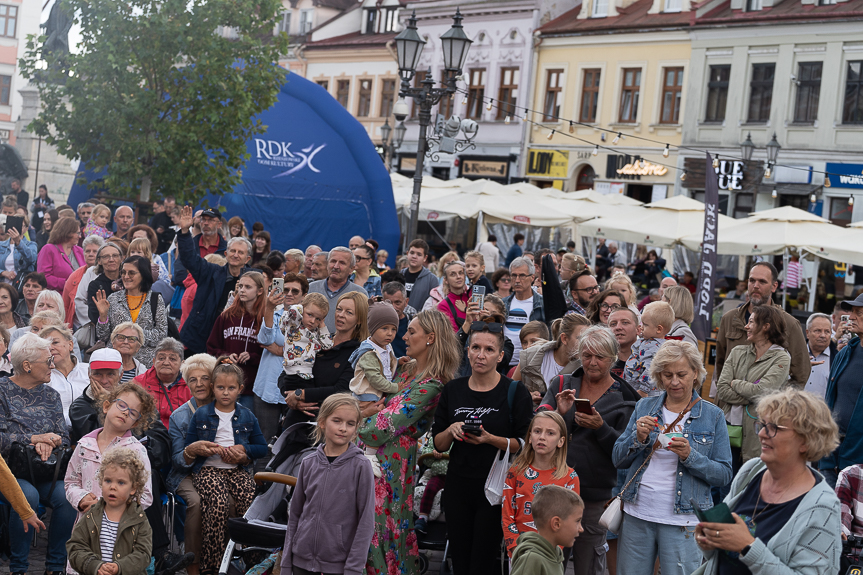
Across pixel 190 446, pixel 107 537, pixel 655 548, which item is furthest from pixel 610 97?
pixel 107 537

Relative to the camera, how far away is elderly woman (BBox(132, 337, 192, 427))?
298 inches

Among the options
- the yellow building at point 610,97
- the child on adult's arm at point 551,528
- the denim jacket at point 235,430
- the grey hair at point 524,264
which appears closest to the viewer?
the child on adult's arm at point 551,528

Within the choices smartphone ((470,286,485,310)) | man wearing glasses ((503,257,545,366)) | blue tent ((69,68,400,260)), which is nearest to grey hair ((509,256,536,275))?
man wearing glasses ((503,257,545,366))

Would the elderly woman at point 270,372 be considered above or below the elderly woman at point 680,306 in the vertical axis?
below

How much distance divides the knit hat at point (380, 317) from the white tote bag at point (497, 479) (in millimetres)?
1382

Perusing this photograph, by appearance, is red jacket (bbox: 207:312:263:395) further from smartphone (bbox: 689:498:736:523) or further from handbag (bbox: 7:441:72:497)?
smartphone (bbox: 689:498:736:523)

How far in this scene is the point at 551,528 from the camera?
4.97 meters

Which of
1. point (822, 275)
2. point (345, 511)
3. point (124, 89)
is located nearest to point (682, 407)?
point (345, 511)

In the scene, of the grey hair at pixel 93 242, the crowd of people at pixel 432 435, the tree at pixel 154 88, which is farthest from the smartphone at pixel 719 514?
the tree at pixel 154 88

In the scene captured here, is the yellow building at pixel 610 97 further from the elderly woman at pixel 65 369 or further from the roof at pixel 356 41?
the elderly woman at pixel 65 369

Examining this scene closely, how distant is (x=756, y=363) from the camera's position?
310 inches

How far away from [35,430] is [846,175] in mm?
29217

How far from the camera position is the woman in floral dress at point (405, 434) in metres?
6.33

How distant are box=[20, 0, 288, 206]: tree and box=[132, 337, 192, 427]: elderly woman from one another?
1096cm
